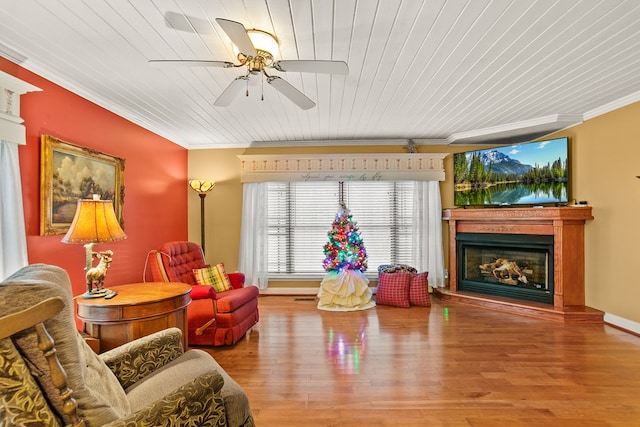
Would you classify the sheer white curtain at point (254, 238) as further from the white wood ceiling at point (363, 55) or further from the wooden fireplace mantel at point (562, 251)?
the wooden fireplace mantel at point (562, 251)

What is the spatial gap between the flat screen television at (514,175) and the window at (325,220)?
0.91 m

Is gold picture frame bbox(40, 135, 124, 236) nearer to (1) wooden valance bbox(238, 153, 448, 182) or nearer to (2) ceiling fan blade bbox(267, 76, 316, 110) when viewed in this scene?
(2) ceiling fan blade bbox(267, 76, 316, 110)

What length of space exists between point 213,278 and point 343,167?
2.68 metres

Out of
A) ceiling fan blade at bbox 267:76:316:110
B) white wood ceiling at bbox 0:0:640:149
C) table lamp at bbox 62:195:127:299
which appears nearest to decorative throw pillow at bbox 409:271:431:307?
white wood ceiling at bbox 0:0:640:149

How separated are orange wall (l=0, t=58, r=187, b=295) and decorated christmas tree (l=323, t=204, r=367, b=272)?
245 centimetres

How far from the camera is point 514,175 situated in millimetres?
4523

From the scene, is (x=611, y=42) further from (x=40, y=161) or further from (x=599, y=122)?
(x=40, y=161)

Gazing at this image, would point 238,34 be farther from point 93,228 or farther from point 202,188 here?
point 202,188

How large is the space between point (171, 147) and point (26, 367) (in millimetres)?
4355

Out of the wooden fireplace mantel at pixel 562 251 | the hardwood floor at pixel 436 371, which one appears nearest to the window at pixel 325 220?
the hardwood floor at pixel 436 371

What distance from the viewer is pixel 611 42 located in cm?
229

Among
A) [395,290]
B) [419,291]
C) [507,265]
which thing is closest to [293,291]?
[395,290]

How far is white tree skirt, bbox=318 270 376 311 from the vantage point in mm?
4598

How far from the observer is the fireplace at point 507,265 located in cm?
427
